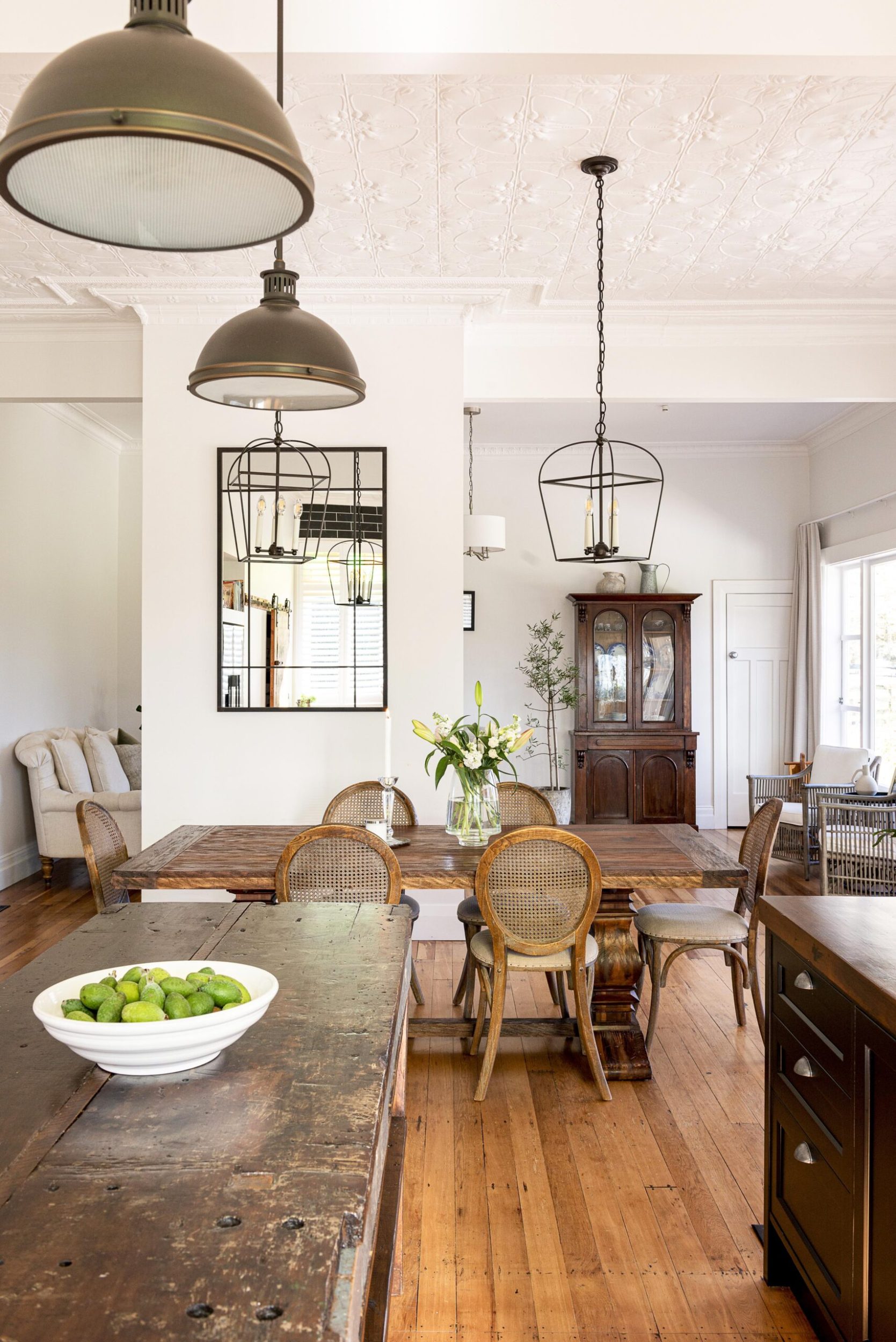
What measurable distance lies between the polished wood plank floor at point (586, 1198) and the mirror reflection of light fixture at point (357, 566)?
2011mm

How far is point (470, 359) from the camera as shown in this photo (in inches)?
200

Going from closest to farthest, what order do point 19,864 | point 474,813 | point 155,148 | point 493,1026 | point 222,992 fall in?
point 155,148, point 222,992, point 493,1026, point 474,813, point 19,864

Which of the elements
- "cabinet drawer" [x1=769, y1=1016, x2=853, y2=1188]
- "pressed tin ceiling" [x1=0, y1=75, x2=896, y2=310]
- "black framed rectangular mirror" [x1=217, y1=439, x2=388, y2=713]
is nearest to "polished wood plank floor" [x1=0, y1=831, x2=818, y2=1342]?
"cabinet drawer" [x1=769, y1=1016, x2=853, y2=1188]

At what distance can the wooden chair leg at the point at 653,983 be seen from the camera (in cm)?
337

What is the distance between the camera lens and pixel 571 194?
12.0 feet

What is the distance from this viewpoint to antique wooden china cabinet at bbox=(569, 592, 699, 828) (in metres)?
7.39

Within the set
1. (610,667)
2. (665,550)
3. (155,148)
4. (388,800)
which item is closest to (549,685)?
(610,667)

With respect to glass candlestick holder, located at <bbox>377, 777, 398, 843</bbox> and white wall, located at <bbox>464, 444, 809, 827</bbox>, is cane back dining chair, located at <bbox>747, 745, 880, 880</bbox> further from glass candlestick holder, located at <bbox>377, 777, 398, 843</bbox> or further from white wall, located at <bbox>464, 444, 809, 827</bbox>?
glass candlestick holder, located at <bbox>377, 777, 398, 843</bbox>

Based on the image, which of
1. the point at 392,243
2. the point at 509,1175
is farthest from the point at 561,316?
the point at 509,1175

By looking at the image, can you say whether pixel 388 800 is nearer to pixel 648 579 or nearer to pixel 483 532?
pixel 483 532

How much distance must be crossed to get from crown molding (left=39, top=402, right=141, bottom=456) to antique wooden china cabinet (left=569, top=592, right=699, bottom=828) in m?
3.83

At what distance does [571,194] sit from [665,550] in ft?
15.0

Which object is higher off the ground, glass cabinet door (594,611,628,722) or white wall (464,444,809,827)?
white wall (464,444,809,827)

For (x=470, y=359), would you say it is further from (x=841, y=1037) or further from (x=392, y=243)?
(x=841, y=1037)
